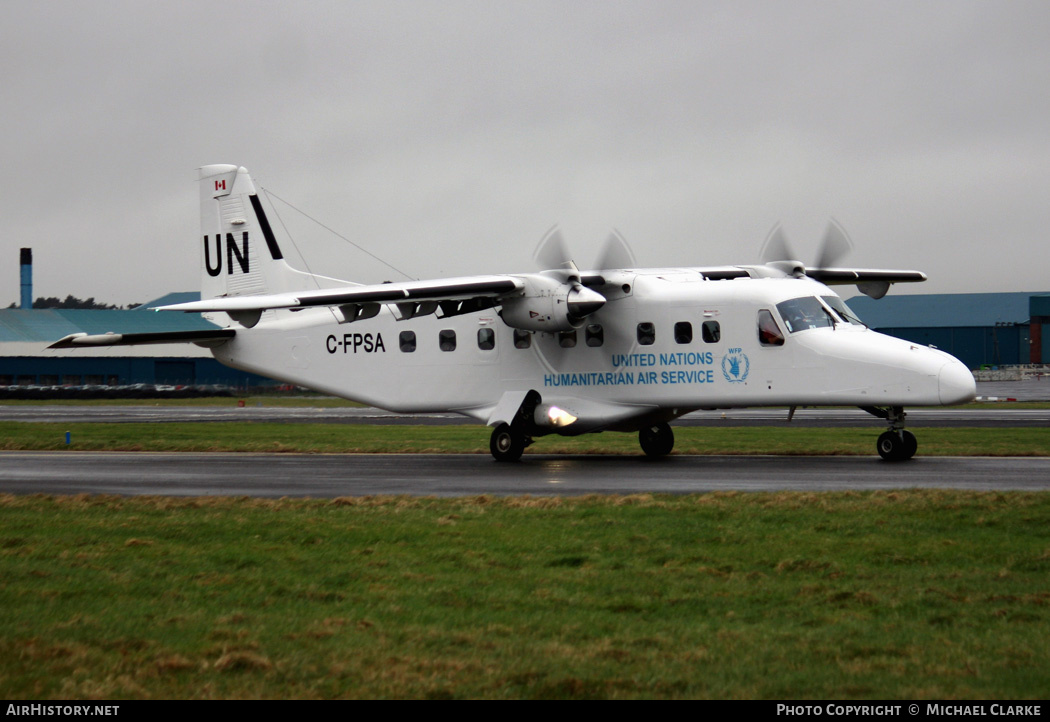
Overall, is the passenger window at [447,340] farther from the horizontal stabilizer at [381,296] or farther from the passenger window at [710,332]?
the passenger window at [710,332]

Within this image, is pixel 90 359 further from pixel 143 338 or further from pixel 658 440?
pixel 658 440

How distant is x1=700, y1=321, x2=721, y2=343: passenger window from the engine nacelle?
216 centimetres

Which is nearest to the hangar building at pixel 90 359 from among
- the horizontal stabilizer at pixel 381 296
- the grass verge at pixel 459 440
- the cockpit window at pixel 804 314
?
the grass verge at pixel 459 440

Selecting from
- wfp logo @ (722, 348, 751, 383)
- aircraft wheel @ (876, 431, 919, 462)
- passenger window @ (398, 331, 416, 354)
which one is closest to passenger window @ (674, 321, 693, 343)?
wfp logo @ (722, 348, 751, 383)

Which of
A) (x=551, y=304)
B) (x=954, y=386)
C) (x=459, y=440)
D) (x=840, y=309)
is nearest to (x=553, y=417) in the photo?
(x=551, y=304)

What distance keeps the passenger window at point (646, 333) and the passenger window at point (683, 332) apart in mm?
490

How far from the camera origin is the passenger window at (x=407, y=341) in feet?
80.5

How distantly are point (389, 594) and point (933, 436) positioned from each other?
22.6 meters

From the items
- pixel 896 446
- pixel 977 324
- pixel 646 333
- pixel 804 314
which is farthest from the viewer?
pixel 977 324

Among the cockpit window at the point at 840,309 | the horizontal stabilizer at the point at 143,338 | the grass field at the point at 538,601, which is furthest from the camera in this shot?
the horizontal stabilizer at the point at 143,338

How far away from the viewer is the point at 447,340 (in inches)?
950

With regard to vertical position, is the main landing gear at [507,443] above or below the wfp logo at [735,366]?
below

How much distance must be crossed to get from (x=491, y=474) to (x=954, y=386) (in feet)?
27.3

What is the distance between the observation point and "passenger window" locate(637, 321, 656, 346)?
2178 centimetres
